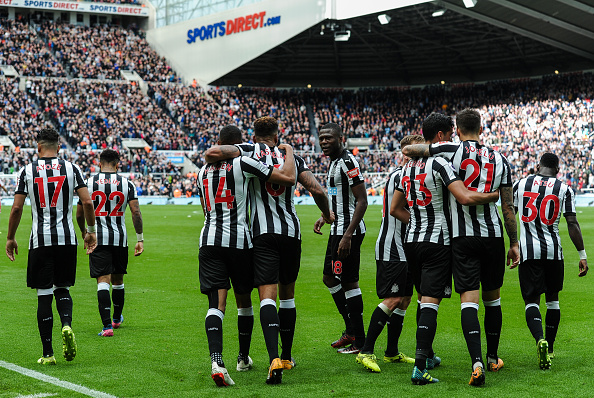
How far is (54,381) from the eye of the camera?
5.71 meters

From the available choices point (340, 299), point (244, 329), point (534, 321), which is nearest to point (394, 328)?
point (340, 299)

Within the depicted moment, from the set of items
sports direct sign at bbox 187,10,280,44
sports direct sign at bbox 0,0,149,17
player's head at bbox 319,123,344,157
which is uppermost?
sports direct sign at bbox 0,0,149,17

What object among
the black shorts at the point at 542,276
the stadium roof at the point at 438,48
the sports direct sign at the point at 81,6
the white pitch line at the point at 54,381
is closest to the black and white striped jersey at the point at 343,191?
the black shorts at the point at 542,276

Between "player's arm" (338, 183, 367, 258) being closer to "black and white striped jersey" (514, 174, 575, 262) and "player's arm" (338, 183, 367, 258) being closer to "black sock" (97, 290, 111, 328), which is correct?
"black and white striped jersey" (514, 174, 575, 262)

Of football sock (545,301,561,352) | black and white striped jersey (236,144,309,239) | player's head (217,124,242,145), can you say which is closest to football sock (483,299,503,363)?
football sock (545,301,561,352)

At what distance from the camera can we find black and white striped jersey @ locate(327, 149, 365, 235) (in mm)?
6941

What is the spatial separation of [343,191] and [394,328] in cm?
147

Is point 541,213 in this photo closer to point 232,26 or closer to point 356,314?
point 356,314

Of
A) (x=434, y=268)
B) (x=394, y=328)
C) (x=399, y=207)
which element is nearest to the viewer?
(x=434, y=268)

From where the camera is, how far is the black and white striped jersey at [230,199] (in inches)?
233

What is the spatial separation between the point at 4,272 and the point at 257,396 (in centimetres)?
919

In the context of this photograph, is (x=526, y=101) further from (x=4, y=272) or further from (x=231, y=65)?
(x=4, y=272)

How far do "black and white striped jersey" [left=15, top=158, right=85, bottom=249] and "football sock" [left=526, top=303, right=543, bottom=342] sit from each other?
14.2 feet

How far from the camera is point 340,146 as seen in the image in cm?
701
